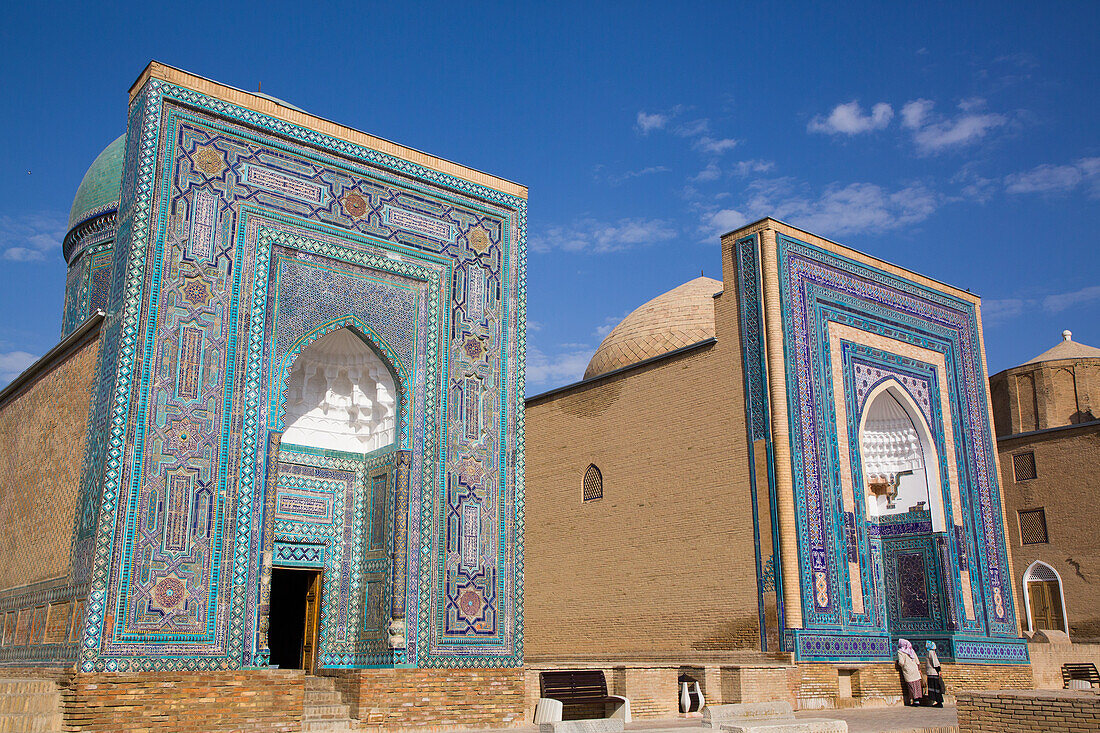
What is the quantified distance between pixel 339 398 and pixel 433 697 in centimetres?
295

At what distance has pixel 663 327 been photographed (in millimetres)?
16109

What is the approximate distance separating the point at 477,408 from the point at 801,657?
4.32 meters

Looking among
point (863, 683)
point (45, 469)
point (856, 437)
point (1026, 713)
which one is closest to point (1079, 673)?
point (863, 683)

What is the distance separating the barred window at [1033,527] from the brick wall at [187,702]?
1433cm

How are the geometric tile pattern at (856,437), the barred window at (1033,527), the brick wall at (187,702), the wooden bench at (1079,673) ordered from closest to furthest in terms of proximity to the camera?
the brick wall at (187,702)
the geometric tile pattern at (856,437)
the wooden bench at (1079,673)
the barred window at (1033,527)

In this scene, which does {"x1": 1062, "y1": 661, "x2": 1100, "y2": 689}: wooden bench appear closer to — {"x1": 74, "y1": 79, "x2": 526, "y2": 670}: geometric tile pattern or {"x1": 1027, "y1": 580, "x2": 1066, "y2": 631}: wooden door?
{"x1": 1027, "y1": 580, "x2": 1066, "y2": 631}: wooden door

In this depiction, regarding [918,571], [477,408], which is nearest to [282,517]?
[477,408]

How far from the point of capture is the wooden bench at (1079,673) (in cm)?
1380

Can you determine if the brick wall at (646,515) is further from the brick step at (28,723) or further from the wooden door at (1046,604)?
the wooden door at (1046,604)

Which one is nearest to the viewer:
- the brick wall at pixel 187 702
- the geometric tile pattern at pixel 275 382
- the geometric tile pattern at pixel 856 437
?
the brick wall at pixel 187 702

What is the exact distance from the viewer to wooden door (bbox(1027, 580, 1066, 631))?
17.5 metres

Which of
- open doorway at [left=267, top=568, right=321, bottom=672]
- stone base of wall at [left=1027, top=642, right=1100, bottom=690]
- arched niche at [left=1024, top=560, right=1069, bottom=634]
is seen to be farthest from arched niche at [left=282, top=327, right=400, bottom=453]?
arched niche at [left=1024, top=560, right=1069, bottom=634]

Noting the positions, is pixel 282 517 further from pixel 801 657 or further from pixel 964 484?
pixel 964 484

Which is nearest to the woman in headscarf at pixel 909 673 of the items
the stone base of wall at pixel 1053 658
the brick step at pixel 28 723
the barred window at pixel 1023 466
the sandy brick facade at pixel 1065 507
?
the stone base of wall at pixel 1053 658
